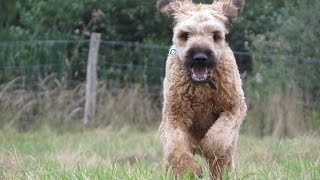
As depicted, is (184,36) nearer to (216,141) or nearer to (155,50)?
(216,141)

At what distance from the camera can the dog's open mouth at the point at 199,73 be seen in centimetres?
586

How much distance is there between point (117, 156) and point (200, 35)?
1.12 metres

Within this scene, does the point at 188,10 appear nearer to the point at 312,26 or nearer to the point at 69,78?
the point at 312,26

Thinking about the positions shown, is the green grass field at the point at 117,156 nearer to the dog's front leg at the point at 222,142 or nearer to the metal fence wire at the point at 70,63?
the dog's front leg at the point at 222,142

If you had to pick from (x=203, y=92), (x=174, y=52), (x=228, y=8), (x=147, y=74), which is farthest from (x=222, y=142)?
(x=147, y=74)

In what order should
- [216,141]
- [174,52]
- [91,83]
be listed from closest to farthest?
[216,141], [174,52], [91,83]

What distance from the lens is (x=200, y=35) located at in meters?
5.91

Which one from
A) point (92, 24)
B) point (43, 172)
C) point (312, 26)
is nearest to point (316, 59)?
point (312, 26)

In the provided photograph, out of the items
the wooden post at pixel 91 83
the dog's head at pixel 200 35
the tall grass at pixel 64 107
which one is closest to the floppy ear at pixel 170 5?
the dog's head at pixel 200 35

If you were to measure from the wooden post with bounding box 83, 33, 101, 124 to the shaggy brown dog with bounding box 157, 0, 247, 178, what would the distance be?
24.6 feet

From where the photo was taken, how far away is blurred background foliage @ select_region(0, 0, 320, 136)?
12.9 metres

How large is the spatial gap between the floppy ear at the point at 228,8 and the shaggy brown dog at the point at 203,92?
0.02 m

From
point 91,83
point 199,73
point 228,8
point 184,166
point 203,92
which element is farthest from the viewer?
point 91,83

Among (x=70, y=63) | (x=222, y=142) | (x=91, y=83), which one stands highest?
(x=222, y=142)
